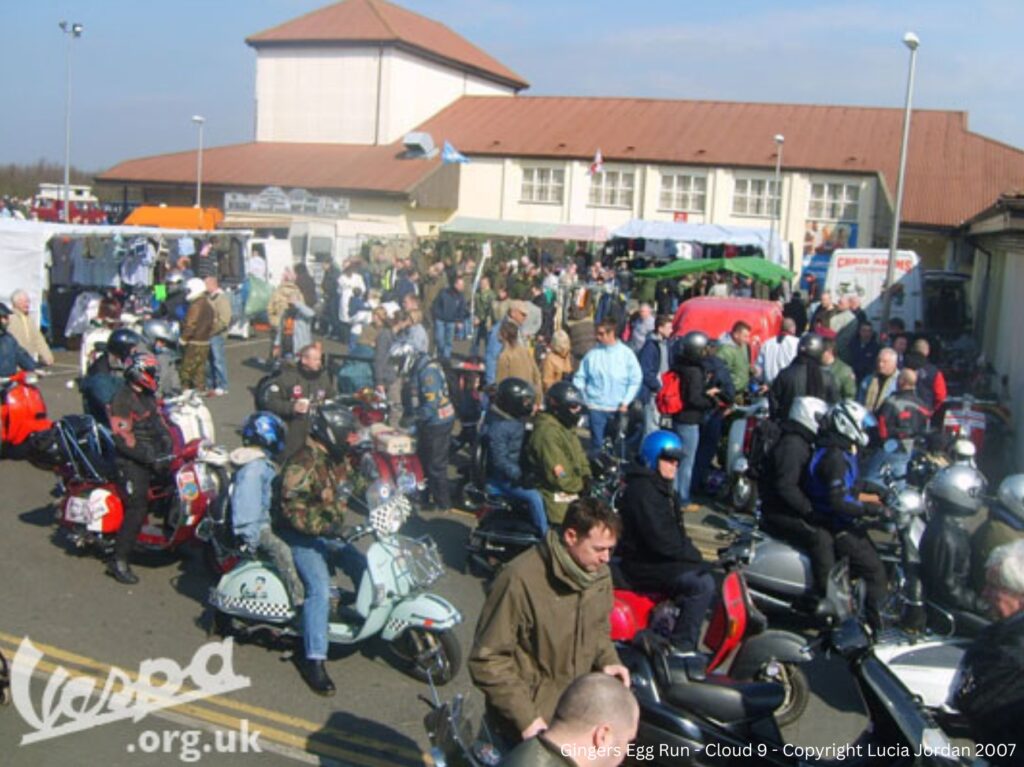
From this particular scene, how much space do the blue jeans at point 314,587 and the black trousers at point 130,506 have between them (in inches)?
85.9

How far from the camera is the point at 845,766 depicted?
454 centimetres

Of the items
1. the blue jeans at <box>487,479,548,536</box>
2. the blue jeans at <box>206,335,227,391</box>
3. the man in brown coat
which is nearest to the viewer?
the blue jeans at <box>487,479,548,536</box>

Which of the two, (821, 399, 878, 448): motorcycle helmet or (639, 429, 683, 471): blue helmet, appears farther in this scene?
(821, 399, 878, 448): motorcycle helmet

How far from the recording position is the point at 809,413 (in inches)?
291

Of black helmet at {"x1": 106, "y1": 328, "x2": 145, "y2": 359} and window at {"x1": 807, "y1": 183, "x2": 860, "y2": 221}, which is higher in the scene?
window at {"x1": 807, "y1": 183, "x2": 860, "y2": 221}

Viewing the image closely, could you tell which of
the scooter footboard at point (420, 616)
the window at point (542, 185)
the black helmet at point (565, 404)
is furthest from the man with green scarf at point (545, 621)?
the window at point (542, 185)

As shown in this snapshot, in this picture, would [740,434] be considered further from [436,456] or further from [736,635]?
[736,635]

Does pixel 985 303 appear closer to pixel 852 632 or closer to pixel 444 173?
pixel 852 632

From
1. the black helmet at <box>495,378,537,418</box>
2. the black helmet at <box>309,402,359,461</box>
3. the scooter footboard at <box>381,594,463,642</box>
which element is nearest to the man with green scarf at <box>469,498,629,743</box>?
the scooter footboard at <box>381,594,463,642</box>

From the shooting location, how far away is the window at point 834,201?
42.2 metres

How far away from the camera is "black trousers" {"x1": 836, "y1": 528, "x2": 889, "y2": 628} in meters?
6.83

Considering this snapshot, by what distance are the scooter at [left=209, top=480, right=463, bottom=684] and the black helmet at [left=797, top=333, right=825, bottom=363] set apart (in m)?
6.14

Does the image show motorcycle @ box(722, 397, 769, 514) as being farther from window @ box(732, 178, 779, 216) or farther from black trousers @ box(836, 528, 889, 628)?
window @ box(732, 178, 779, 216)

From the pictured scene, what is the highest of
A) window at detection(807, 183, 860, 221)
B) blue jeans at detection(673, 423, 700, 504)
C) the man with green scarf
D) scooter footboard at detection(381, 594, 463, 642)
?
window at detection(807, 183, 860, 221)
